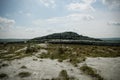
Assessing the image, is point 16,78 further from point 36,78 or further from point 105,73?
point 105,73

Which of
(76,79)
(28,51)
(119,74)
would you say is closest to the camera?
(76,79)

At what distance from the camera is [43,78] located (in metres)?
15.5

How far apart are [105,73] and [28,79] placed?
11.0m

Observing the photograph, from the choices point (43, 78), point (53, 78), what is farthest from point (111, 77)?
point (43, 78)

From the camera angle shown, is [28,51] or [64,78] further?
[28,51]

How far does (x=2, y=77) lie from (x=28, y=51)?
24829mm

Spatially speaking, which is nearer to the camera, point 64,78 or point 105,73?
point 64,78

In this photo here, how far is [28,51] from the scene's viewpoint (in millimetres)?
40906

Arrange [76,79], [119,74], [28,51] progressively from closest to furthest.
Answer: [76,79] → [119,74] → [28,51]

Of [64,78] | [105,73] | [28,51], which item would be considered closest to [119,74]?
[105,73]

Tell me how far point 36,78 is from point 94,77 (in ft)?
25.9

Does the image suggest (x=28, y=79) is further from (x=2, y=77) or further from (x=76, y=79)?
(x=76, y=79)

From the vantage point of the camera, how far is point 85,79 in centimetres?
1496

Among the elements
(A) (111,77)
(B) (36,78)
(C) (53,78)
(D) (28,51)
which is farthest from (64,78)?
(D) (28,51)
